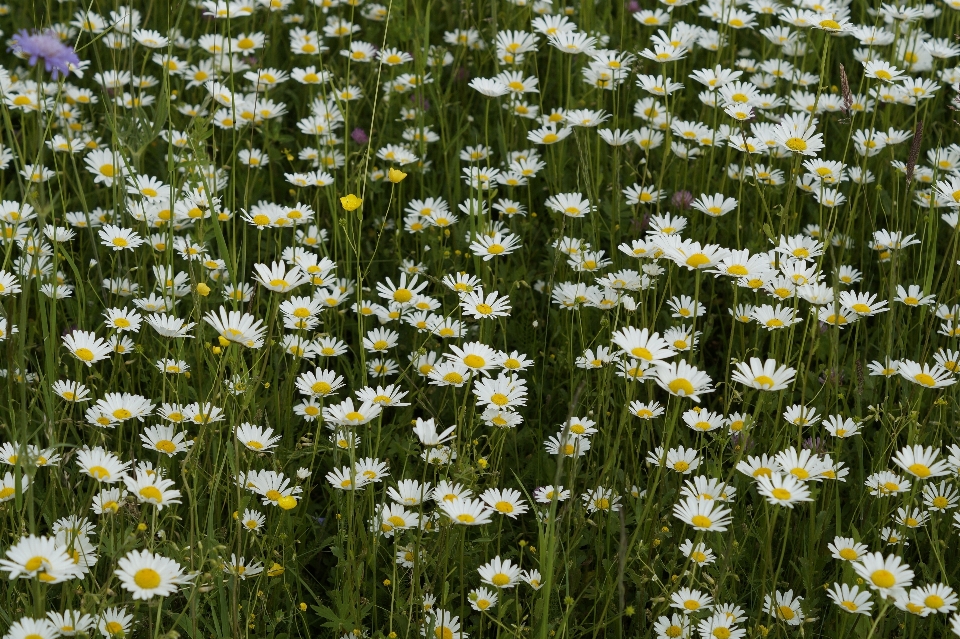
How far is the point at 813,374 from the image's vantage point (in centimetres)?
286

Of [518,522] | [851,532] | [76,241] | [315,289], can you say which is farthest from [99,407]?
[851,532]

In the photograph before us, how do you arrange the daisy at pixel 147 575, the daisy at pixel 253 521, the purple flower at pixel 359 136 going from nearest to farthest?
the daisy at pixel 147 575 < the daisy at pixel 253 521 < the purple flower at pixel 359 136

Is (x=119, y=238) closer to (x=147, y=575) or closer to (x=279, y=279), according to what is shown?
(x=279, y=279)

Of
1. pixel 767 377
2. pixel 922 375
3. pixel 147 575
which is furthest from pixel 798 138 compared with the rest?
pixel 147 575

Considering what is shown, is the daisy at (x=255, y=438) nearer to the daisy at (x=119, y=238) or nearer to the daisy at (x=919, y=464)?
the daisy at (x=119, y=238)

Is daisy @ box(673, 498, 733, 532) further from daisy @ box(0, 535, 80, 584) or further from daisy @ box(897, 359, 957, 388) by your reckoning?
daisy @ box(0, 535, 80, 584)

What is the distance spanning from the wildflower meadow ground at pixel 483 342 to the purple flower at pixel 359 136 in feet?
0.05

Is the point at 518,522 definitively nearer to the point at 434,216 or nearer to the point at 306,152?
the point at 434,216

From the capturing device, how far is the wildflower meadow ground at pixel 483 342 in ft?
7.25

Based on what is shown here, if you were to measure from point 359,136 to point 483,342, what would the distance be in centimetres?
122

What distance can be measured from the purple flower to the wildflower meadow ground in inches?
0.6

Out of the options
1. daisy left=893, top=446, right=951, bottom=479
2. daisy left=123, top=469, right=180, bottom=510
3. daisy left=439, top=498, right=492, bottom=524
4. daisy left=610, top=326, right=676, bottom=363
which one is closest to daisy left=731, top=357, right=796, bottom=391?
daisy left=610, top=326, right=676, bottom=363

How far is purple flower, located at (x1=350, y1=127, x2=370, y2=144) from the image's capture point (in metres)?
3.80

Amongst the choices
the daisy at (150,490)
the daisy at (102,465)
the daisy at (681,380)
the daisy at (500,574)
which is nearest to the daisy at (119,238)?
the daisy at (102,465)
